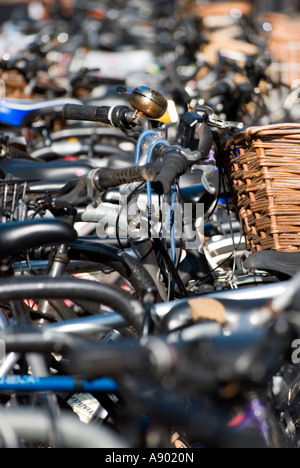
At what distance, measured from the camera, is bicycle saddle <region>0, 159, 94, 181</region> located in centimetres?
299

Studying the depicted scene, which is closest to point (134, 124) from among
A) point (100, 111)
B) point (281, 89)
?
point (100, 111)

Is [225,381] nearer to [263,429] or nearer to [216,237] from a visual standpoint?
[263,429]

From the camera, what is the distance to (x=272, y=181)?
2.09 m

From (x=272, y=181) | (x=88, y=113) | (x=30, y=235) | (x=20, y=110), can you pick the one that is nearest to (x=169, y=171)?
(x=30, y=235)

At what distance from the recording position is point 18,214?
2.38 m

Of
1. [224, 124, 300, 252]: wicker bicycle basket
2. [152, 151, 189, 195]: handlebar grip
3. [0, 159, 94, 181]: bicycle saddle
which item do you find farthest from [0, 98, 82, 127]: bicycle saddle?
[152, 151, 189, 195]: handlebar grip

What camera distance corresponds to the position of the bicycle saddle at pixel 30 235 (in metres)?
1.57

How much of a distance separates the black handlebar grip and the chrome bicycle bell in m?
0.13

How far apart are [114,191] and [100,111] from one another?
1.35 feet

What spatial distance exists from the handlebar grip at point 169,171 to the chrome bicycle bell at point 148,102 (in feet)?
1.16

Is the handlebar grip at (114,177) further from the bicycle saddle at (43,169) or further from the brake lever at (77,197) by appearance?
the bicycle saddle at (43,169)

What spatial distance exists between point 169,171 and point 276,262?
0.55m

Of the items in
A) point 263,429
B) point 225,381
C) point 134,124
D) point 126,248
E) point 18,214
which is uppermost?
point 134,124

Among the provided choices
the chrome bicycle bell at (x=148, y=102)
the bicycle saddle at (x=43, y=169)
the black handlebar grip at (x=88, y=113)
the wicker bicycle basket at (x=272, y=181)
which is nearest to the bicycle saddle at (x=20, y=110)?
the bicycle saddle at (x=43, y=169)
